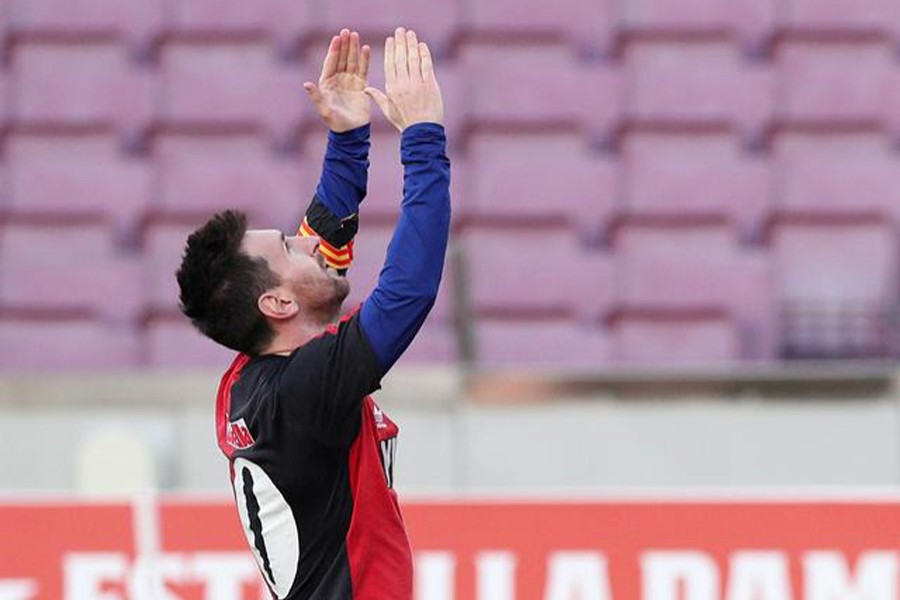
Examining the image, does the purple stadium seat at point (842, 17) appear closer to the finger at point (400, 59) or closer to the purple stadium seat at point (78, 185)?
the purple stadium seat at point (78, 185)

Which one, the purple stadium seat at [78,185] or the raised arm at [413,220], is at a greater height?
the purple stadium seat at [78,185]

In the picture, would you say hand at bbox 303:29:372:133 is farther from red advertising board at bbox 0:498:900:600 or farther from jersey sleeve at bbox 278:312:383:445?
red advertising board at bbox 0:498:900:600

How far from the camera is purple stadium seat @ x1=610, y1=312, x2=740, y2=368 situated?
7520 mm

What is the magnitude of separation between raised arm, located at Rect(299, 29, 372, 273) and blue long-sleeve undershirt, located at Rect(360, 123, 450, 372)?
20.9 inches

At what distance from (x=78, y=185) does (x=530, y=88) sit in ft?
6.96

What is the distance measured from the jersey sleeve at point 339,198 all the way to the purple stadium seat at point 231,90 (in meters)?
4.69

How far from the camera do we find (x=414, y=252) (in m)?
3.27

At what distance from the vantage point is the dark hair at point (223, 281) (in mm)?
3477

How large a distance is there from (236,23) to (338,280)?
550 centimetres

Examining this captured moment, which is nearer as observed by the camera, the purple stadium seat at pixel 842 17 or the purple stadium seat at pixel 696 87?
the purple stadium seat at pixel 696 87

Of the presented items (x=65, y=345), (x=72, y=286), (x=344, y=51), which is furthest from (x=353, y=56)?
(x=65, y=345)

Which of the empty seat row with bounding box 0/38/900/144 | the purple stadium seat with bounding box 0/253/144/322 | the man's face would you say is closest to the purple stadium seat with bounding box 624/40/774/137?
the empty seat row with bounding box 0/38/900/144

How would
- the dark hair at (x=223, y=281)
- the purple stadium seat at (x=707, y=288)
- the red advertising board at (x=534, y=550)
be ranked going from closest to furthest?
the dark hair at (x=223, y=281)
the red advertising board at (x=534, y=550)
the purple stadium seat at (x=707, y=288)

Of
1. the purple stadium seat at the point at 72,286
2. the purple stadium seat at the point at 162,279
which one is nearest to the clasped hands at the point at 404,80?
the purple stadium seat at the point at 162,279
